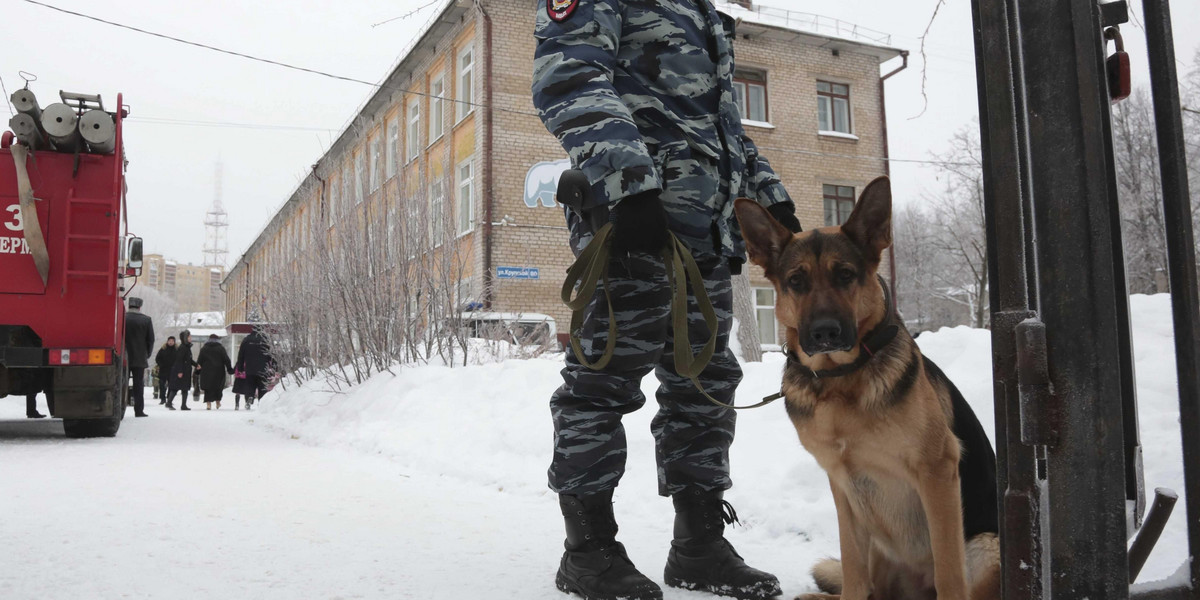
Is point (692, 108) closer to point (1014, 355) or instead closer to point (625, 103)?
point (625, 103)

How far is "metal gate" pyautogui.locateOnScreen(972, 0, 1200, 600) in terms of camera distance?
3.54ft

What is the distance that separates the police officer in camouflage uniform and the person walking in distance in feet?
38.2

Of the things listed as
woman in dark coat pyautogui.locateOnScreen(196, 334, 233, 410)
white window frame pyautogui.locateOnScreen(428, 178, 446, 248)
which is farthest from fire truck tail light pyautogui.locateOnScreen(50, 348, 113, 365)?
woman in dark coat pyautogui.locateOnScreen(196, 334, 233, 410)

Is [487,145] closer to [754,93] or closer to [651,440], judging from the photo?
[754,93]

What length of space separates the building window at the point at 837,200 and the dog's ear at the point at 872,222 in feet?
68.9

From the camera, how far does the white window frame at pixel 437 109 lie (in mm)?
21938

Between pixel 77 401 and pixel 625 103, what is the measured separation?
7.92 metres

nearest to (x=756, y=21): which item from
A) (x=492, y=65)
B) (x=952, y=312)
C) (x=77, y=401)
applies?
(x=492, y=65)

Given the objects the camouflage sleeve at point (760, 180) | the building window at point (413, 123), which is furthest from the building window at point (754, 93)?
the camouflage sleeve at point (760, 180)

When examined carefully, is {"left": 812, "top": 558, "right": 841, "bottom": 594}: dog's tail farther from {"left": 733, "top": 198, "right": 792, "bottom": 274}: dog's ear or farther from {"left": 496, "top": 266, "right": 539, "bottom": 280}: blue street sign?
{"left": 496, "top": 266, "right": 539, "bottom": 280}: blue street sign

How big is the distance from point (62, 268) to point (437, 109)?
15.1 m

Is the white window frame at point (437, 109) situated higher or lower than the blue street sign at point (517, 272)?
higher

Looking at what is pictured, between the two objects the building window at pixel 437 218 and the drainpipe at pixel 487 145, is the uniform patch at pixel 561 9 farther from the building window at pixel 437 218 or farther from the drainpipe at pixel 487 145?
the drainpipe at pixel 487 145

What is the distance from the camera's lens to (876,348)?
7.82 feet
